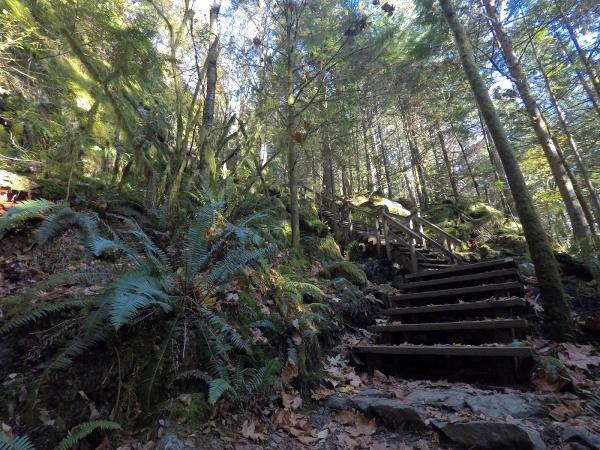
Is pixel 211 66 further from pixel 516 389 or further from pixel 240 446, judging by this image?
pixel 516 389

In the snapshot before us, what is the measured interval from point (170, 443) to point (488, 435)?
2.17m

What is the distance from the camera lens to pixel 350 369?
13.4 feet

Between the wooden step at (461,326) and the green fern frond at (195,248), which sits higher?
the green fern frond at (195,248)

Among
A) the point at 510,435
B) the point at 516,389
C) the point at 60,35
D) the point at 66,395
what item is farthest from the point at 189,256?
the point at 60,35

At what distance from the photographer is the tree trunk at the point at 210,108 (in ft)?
17.8

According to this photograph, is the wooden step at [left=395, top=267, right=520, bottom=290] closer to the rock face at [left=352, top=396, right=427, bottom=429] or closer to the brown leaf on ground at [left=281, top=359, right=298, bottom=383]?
the rock face at [left=352, top=396, right=427, bottom=429]

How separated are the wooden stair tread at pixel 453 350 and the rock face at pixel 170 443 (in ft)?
8.33

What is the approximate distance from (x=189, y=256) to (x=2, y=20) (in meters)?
3.35

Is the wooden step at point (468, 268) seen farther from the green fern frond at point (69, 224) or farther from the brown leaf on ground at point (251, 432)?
the green fern frond at point (69, 224)

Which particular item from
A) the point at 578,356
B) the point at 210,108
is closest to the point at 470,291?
the point at 578,356

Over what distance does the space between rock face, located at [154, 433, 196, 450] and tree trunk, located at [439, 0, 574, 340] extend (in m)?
4.53

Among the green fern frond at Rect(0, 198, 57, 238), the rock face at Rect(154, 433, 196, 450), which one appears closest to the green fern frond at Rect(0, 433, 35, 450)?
the rock face at Rect(154, 433, 196, 450)

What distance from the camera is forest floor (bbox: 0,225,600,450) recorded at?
2.28 meters

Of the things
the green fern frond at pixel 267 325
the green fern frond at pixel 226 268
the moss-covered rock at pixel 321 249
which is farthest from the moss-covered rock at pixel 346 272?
the green fern frond at pixel 226 268
